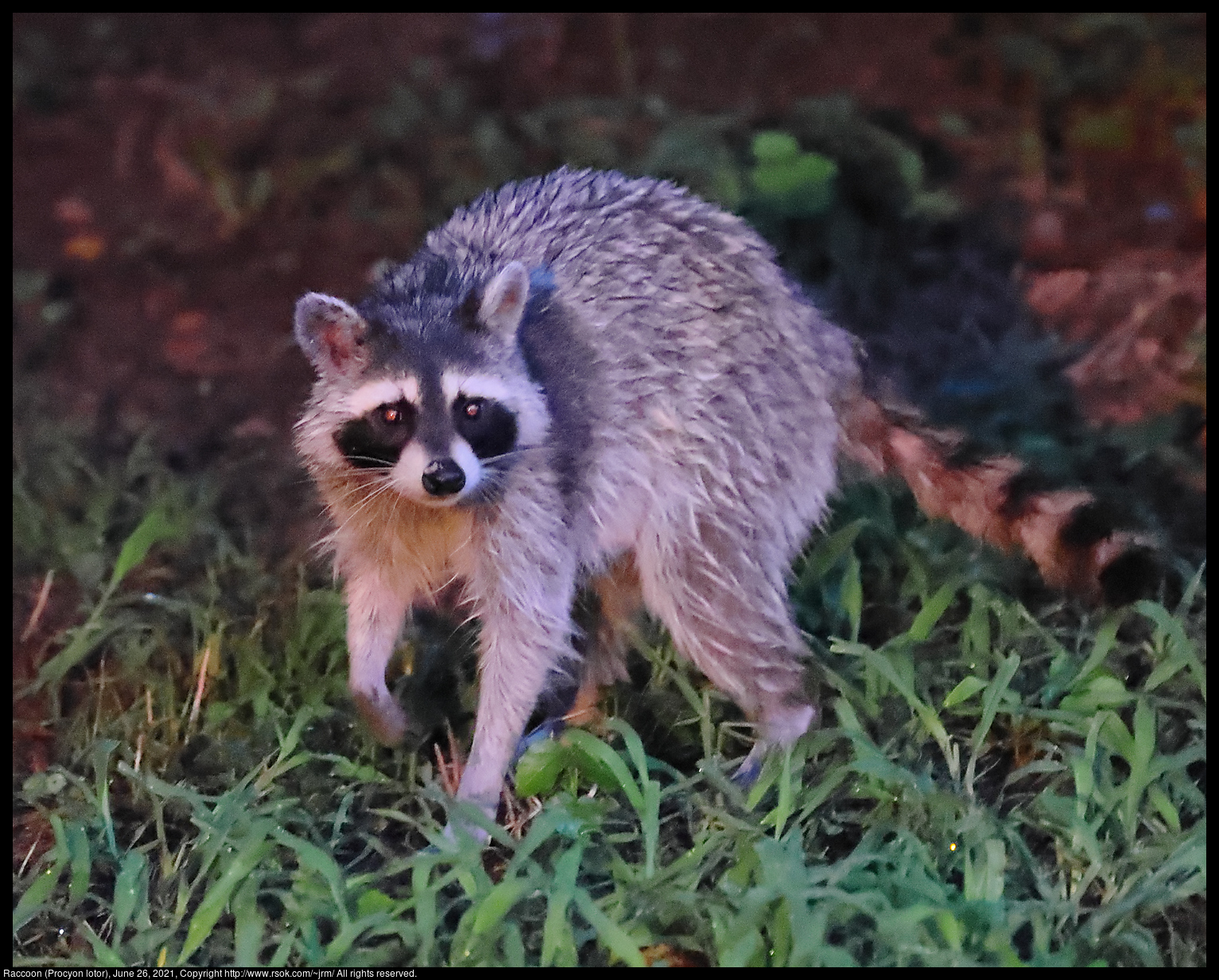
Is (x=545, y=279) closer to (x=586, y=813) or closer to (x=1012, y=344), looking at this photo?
(x=586, y=813)

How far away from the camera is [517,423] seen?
341 centimetres

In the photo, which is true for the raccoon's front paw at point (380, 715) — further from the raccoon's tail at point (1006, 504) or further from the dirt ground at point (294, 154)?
the dirt ground at point (294, 154)

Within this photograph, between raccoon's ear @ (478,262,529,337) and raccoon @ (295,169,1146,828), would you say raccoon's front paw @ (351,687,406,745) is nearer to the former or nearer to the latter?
raccoon @ (295,169,1146,828)

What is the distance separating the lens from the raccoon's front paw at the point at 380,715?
144 inches

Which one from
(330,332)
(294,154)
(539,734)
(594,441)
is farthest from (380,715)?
(294,154)

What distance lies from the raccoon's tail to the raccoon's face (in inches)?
40.7

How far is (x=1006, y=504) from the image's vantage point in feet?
11.9

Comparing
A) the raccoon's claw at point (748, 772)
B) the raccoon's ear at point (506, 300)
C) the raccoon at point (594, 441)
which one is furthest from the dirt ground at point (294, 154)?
the raccoon's claw at point (748, 772)

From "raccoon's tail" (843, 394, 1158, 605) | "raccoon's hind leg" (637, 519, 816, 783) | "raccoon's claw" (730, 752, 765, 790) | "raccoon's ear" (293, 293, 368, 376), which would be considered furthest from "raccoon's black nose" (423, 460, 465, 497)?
"raccoon's tail" (843, 394, 1158, 605)

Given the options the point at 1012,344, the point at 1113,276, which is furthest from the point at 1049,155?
the point at 1012,344

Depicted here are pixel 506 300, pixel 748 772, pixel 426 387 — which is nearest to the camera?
pixel 426 387

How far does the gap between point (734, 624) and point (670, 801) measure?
20.5 inches

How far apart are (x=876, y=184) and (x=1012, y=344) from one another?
0.99 metres

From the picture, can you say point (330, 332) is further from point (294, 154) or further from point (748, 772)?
point (294, 154)
